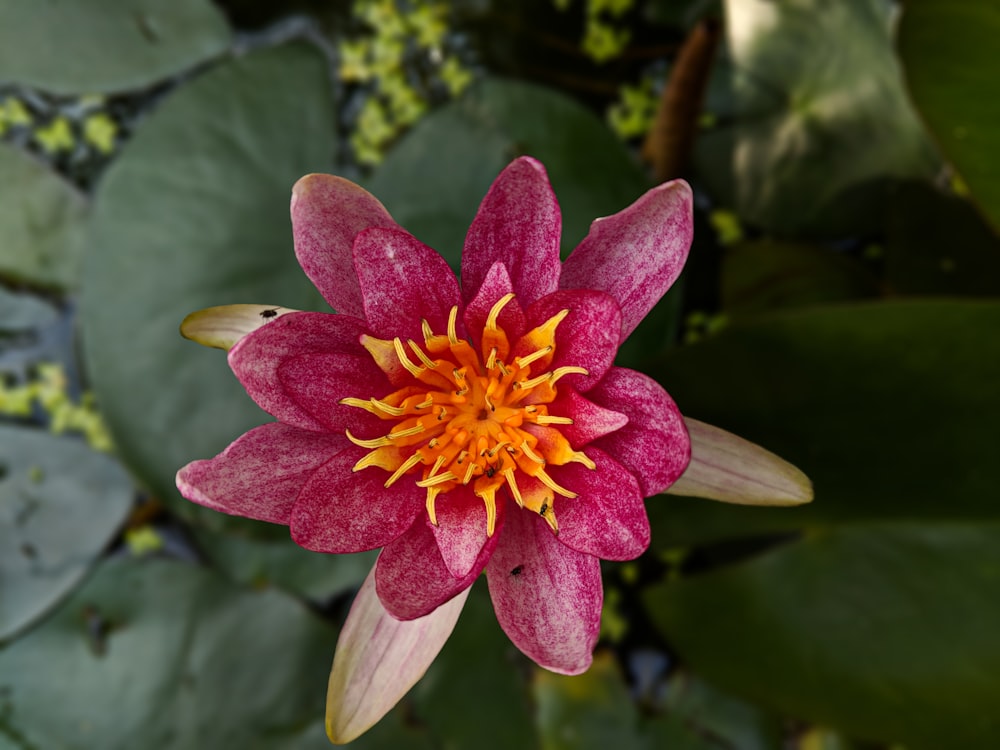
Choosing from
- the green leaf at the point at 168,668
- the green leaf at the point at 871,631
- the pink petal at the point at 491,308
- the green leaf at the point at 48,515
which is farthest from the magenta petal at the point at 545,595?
the green leaf at the point at 48,515

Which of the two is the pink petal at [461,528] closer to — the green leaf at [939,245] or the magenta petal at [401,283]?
the magenta petal at [401,283]

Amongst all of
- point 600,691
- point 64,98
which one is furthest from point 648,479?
point 64,98

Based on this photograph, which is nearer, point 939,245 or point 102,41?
point 939,245

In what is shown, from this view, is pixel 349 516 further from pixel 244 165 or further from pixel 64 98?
pixel 64 98

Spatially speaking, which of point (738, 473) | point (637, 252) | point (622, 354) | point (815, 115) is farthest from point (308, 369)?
point (815, 115)

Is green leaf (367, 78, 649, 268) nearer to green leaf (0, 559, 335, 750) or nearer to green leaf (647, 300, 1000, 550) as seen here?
green leaf (647, 300, 1000, 550)

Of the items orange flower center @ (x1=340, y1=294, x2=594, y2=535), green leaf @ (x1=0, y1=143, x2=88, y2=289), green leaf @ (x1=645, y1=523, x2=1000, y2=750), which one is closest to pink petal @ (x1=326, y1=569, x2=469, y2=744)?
orange flower center @ (x1=340, y1=294, x2=594, y2=535)

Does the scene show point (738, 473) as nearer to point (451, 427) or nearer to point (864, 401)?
point (451, 427)
